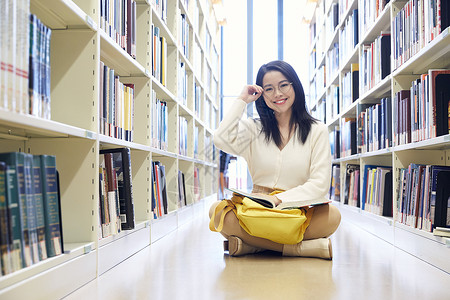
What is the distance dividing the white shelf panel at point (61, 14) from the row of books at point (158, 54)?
3.84 ft

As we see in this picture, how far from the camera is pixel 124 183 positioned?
6.67 ft

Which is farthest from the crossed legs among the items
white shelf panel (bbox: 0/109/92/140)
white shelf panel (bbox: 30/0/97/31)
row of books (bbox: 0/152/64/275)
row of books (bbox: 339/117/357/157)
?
row of books (bbox: 339/117/357/157)

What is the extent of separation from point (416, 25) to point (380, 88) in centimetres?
90

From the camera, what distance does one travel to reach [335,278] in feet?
5.41

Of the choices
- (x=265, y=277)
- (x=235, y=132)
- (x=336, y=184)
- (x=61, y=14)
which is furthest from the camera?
(x=336, y=184)

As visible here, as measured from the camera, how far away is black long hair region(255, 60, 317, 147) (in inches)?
91.9

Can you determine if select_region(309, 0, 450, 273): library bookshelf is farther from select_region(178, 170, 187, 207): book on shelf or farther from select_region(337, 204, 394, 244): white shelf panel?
select_region(178, 170, 187, 207): book on shelf

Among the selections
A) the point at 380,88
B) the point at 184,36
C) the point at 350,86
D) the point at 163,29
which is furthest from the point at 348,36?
the point at 163,29

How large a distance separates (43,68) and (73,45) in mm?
422

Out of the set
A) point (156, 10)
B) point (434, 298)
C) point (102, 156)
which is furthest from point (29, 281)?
point (156, 10)

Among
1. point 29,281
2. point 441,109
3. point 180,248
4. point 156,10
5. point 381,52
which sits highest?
point 156,10

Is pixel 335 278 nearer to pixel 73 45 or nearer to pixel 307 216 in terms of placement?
pixel 307 216

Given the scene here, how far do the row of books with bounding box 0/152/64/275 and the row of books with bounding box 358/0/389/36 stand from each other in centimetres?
245

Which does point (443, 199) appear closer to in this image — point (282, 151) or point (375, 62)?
point (282, 151)
